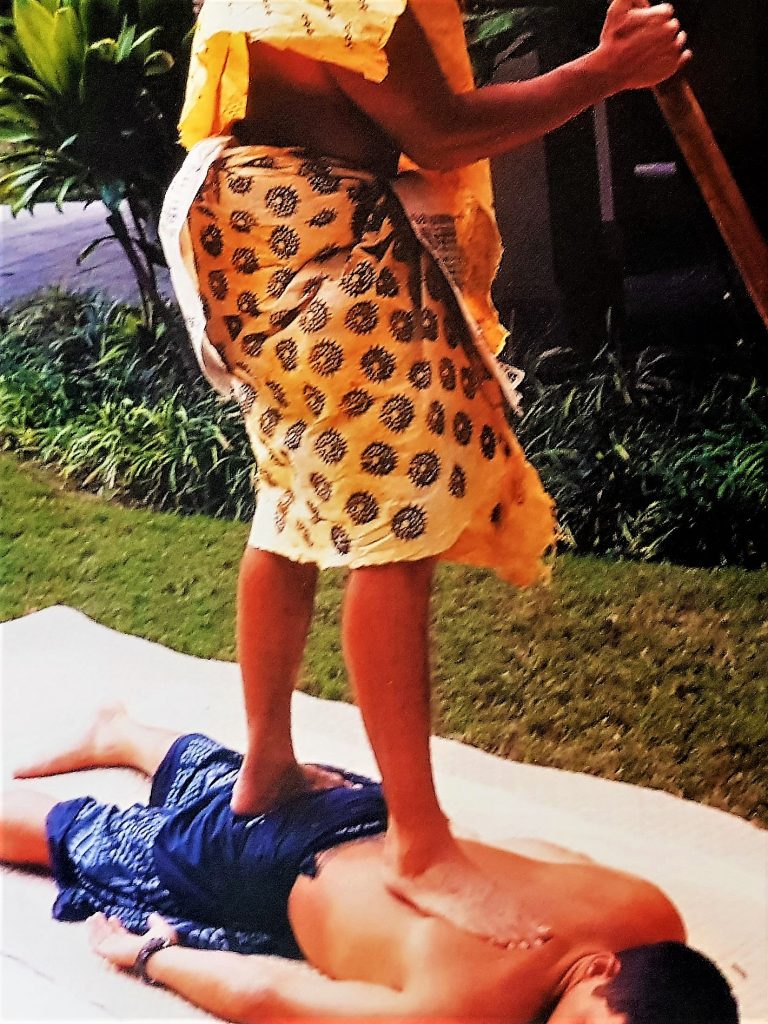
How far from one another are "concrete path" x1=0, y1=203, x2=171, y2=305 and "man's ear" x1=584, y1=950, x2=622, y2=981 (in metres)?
1.06

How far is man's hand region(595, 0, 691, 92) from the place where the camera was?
1.34m

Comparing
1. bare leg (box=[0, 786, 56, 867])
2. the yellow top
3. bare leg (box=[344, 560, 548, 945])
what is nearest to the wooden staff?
the yellow top

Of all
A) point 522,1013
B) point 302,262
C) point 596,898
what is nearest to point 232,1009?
point 522,1013

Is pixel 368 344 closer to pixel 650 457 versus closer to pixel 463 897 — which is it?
pixel 650 457

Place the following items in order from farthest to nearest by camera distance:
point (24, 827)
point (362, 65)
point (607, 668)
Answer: point (24, 827) < point (607, 668) < point (362, 65)

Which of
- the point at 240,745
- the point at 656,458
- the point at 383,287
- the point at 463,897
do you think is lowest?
the point at 463,897

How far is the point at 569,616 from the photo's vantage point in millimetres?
1440

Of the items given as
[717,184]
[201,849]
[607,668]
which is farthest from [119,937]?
[717,184]

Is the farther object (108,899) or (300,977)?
(108,899)

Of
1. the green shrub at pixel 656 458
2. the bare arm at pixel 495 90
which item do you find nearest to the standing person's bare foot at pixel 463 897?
the green shrub at pixel 656 458

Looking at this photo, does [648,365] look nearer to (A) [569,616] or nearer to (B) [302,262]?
(A) [569,616]

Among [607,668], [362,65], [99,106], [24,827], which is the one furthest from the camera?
[24,827]

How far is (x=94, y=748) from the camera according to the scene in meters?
1.67

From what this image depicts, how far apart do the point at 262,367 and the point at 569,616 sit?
53 cm
